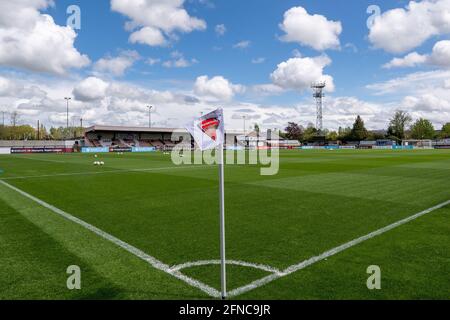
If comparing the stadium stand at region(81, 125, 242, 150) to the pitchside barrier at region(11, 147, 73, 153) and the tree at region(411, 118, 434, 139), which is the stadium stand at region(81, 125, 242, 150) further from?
the tree at region(411, 118, 434, 139)

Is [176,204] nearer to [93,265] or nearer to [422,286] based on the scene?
[93,265]

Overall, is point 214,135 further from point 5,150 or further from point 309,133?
point 309,133

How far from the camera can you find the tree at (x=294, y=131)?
500 ft

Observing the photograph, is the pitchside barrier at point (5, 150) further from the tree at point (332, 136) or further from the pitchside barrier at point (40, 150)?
the tree at point (332, 136)

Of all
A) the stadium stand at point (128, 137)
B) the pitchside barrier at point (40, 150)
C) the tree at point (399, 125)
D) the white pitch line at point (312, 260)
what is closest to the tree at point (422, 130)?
the tree at point (399, 125)

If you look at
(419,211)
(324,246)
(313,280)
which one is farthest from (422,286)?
(419,211)

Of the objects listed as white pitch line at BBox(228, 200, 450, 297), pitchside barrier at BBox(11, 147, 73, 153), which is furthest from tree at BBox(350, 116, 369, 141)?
white pitch line at BBox(228, 200, 450, 297)

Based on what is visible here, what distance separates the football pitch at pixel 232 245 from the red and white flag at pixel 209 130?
2089mm

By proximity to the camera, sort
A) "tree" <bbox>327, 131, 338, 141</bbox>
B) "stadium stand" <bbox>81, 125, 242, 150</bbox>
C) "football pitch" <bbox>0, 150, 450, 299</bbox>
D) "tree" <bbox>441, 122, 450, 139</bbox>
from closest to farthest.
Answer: "football pitch" <bbox>0, 150, 450, 299</bbox>
"stadium stand" <bbox>81, 125, 242, 150</bbox>
"tree" <bbox>441, 122, 450, 139</bbox>
"tree" <bbox>327, 131, 338, 141</bbox>

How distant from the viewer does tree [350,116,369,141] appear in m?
120

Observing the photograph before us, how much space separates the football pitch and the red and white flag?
209cm

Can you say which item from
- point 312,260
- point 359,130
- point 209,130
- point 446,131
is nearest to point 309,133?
point 359,130

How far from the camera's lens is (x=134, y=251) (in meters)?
6.19
